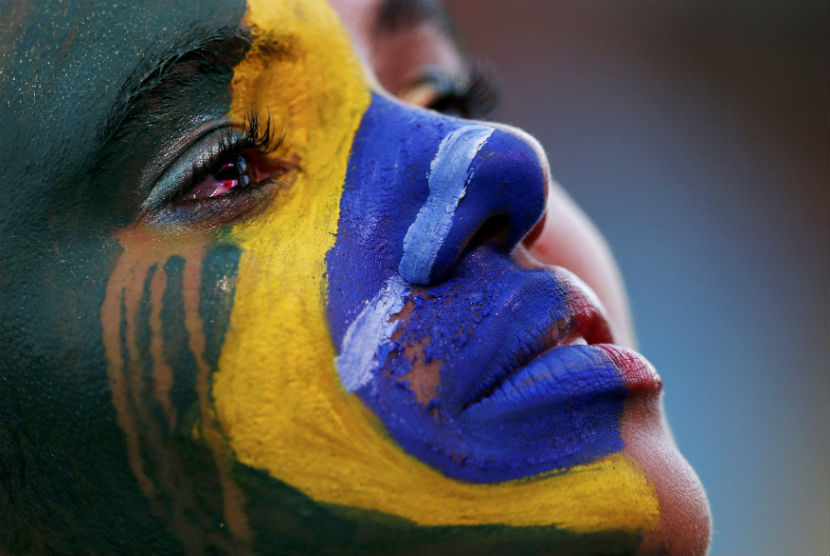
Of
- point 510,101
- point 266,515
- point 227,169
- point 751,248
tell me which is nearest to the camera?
point 266,515

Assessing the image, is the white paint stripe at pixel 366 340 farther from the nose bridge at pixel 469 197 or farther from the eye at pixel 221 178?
the eye at pixel 221 178

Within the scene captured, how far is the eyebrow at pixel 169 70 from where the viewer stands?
955 mm

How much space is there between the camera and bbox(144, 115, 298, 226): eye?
0.98m

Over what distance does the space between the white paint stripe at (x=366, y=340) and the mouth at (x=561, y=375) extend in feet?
0.35

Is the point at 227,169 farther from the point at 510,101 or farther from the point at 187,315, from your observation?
the point at 510,101

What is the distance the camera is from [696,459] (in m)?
3.83

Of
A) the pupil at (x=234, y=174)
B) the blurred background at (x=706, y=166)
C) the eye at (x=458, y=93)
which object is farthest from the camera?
the blurred background at (x=706, y=166)

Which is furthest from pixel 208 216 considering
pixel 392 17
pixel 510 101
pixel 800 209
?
pixel 800 209

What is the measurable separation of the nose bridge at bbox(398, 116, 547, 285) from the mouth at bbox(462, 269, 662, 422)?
10cm

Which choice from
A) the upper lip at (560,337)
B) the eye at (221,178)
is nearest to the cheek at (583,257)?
the upper lip at (560,337)

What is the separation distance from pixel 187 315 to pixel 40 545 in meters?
0.32

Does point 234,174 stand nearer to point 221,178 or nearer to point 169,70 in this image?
point 221,178

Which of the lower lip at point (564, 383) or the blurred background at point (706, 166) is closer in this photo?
the lower lip at point (564, 383)

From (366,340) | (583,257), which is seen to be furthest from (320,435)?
(583,257)
